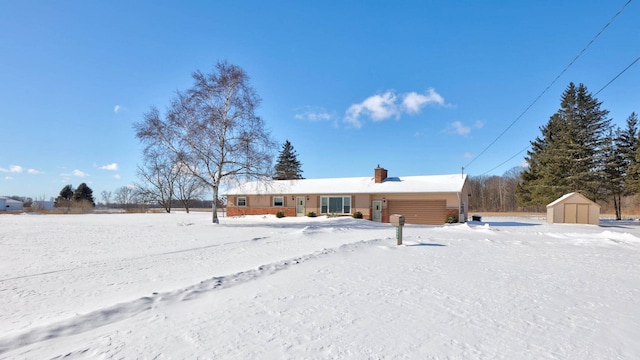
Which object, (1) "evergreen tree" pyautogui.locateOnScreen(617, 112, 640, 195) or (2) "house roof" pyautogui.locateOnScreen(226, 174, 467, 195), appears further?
(1) "evergreen tree" pyautogui.locateOnScreen(617, 112, 640, 195)

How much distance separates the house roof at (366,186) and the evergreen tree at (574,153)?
48.8ft

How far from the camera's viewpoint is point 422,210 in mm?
26891

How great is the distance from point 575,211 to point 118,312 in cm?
3257

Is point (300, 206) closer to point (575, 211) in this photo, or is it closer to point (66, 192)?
point (575, 211)

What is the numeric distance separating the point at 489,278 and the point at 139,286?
271 inches

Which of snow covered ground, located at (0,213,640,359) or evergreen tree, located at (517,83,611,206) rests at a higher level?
evergreen tree, located at (517,83,611,206)

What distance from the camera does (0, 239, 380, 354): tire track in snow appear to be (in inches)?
141

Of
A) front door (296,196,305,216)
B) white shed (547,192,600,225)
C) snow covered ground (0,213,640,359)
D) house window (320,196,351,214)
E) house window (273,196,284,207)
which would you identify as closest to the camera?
snow covered ground (0,213,640,359)

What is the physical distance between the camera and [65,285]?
6109 millimetres

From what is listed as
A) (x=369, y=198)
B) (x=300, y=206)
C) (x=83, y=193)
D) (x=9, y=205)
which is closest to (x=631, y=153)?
(x=369, y=198)

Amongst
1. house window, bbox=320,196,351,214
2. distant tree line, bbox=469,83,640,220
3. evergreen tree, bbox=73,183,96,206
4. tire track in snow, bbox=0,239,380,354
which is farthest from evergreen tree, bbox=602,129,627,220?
evergreen tree, bbox=73,183,96,206

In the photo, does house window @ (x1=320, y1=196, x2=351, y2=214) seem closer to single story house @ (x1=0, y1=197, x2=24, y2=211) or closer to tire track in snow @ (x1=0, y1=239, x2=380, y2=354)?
tire track in snow @ (x1=0, y1=239, x2=380, y2=354)

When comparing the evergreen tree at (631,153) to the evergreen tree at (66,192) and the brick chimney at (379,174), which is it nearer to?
the brick chimney at (379,174)

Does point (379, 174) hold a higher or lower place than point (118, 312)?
higher
